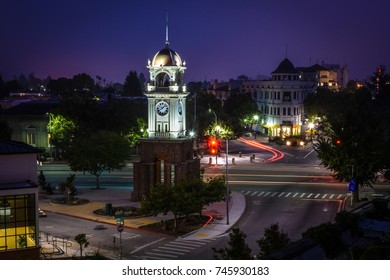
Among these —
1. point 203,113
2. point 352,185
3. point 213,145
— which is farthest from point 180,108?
point 203,113

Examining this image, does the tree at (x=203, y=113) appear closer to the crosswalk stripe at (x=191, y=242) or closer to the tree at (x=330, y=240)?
the crosswalk stripe at (x=191, y=242)

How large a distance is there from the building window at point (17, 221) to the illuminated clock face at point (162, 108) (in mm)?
23309

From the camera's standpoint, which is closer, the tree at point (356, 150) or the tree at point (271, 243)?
the tree at point (271, 243)

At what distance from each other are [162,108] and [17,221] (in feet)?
80.3

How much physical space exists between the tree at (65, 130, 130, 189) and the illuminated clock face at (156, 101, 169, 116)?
10196 mm

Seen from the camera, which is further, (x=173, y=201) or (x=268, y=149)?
(x=268, y=149)

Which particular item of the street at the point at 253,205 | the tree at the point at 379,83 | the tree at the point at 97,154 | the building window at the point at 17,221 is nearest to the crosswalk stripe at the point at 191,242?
the street at the point at 253,205

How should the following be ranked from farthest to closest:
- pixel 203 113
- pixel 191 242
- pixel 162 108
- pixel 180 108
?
1. pixel 203 113
2. pixel 180 108
3. pixel 162 108
4. pixel 191 242

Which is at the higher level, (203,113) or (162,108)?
(203,113)

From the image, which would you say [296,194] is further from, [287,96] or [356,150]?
[287,96]

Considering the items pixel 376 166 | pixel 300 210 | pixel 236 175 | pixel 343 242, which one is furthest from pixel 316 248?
pixel 236 175

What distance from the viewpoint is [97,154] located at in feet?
210

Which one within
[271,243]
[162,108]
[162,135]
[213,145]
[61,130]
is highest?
[162,108]

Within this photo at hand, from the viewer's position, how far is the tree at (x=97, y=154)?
63906 mm
